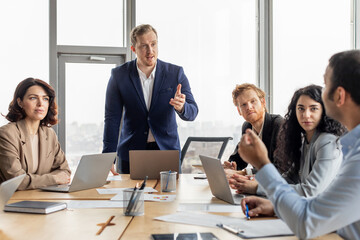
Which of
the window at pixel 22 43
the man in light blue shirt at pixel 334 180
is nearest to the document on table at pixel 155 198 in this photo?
the man in light blue shirt at pixel 334 180

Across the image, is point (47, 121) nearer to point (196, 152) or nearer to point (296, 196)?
point (196, 152)

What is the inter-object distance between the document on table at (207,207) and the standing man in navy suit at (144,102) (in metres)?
1.25

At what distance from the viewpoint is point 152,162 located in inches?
117

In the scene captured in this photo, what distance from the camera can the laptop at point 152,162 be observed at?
9.64 feet

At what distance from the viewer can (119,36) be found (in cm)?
527

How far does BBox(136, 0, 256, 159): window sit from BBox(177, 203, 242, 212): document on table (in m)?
3.26

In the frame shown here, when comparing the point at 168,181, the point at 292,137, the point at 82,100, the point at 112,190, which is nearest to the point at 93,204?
the point at 112,190

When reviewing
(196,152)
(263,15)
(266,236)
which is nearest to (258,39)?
(263,15)

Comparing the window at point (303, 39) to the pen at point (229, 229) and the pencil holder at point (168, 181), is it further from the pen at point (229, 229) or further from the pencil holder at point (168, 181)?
the pen at point (229, 229)

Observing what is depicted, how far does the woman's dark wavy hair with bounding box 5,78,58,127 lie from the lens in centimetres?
298

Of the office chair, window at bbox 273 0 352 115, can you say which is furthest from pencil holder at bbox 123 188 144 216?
window at bbox 273 0 352 115

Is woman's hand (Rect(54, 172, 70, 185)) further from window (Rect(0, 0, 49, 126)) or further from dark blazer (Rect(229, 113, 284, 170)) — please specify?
window (Rect(0, 0, 49, 126))

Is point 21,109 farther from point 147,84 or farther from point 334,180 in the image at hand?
point 334,180

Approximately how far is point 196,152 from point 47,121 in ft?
4.95
